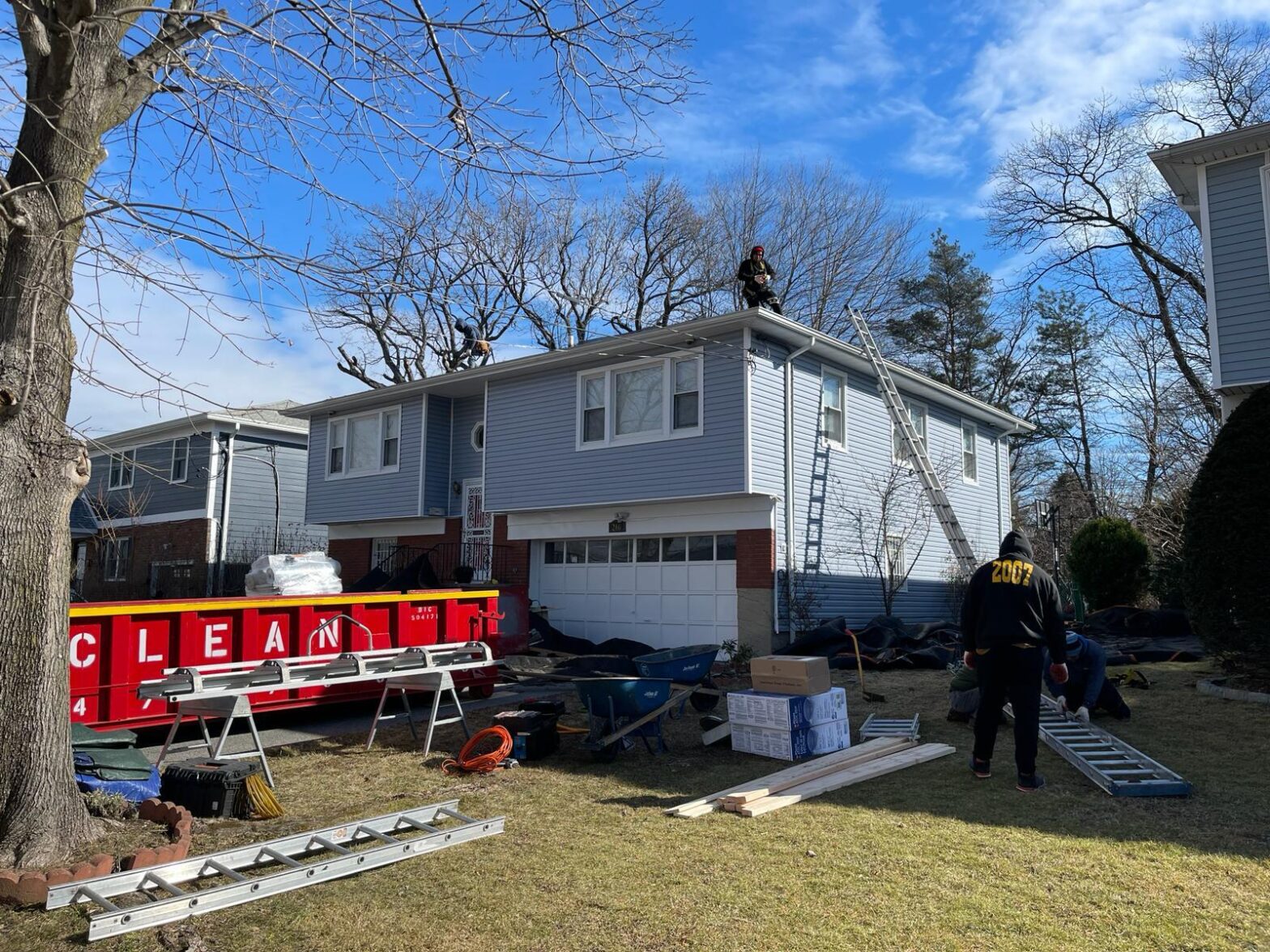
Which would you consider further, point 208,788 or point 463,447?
point 463,447

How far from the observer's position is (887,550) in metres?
18.7

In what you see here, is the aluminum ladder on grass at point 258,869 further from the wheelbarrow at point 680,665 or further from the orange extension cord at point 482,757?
the wheelbarrow at point 680,665

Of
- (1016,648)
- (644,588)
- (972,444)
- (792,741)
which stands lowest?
(792,741)

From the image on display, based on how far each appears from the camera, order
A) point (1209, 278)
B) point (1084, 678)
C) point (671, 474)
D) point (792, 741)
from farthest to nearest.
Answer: point (671, 474), point (1209, 278), point (1084, 678), point (792, 741)

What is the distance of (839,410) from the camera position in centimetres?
1788

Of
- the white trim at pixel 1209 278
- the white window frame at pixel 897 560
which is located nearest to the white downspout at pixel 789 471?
the white window frame at pixel 897 560

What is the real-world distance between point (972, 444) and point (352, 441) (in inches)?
580

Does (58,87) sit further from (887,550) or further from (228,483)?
(228,483)

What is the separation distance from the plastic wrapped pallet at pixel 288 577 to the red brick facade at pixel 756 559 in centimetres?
641

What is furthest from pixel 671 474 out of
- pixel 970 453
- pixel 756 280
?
pixel 970 453

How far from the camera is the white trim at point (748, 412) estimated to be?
1520 centimetres

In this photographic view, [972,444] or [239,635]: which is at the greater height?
[972,444]

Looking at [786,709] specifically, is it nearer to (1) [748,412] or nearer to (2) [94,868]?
(2) [94,868]

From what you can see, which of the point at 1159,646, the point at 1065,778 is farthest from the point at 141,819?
the point at 1159,646
